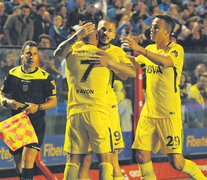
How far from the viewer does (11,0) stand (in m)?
12.2

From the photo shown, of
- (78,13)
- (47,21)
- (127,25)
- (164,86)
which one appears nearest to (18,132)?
(164,86)

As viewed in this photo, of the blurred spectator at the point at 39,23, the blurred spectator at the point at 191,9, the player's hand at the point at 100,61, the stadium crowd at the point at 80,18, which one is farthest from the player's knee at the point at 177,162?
the blurred spectator at the point at 191,9

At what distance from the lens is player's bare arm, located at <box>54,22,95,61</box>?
195 inches

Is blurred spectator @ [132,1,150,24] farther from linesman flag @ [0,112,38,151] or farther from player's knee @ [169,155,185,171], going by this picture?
linesman flag @ [0,112,38,151]

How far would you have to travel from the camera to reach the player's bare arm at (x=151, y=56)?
5.26 metres

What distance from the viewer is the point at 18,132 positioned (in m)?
5.97

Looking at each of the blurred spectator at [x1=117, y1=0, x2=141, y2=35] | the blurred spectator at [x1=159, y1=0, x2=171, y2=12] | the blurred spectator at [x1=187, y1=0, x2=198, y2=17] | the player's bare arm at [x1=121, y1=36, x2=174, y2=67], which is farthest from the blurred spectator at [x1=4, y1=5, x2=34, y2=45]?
the blurred spectator at [x1=187, y1=0, x2=198, y2=17]

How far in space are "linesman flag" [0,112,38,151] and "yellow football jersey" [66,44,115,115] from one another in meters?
1.04

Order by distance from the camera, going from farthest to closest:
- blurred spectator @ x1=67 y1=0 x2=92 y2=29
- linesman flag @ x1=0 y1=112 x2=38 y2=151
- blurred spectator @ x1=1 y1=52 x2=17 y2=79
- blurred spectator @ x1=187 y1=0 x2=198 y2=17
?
blurred spectator @ x1=187 y1=0 x2=198 y2=17
blurred spectator @ x1=67 y1=0 x2=92 y2=29
blurred spectator @ x1=1 y1=52 x2=17 y2=79
linesman flag @ x1=0 y1=112 x2=38 y2=151

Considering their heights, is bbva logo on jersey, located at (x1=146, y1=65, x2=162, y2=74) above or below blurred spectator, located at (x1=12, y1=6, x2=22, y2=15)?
above

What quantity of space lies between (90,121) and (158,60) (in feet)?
4.08

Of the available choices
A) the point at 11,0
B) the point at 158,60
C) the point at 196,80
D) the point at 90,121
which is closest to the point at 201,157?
the point at 196,80

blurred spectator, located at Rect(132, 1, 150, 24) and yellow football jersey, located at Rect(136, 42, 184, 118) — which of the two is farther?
blurred spectator, located at Rect(132, 1, 150, 24)

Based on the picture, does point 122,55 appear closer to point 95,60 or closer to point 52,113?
point 95,60
